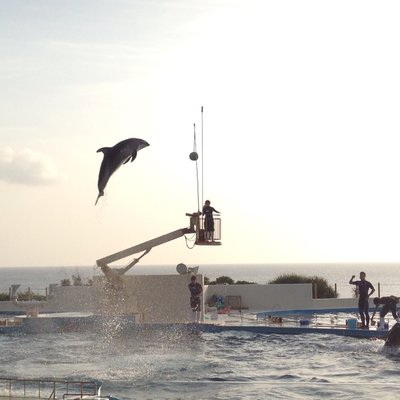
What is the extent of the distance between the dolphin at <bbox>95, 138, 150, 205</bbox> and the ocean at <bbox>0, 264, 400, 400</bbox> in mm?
4095

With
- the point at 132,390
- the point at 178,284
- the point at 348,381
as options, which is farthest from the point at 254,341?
the point at 132,390

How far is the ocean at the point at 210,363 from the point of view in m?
13.7

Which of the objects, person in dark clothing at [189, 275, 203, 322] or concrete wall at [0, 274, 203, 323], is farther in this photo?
concrete wall at [0, 274, 203, 323]

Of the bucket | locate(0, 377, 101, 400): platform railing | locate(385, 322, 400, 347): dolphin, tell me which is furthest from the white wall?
locate(0, 377, 101, 400): platform railing

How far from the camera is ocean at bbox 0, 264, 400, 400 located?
1366cm

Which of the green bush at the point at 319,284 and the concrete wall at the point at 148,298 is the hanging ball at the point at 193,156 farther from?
the green bush at the point at 319,284

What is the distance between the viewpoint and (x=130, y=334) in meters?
22.0

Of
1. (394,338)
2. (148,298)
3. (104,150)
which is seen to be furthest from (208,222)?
(394,338)

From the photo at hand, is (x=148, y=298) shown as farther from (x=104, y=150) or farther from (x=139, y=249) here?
(x=104, y=150)

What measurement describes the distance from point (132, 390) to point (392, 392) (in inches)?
174

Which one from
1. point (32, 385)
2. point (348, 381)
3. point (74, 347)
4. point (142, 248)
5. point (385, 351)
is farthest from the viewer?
point (142, 248)

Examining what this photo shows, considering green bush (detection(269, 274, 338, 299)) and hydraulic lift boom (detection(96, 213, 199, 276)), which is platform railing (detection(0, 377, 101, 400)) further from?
green bush (detection(269, 274, 338, 299))

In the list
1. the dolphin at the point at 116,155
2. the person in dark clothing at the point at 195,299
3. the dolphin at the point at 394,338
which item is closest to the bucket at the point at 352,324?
the dolphin at the point at 394,338

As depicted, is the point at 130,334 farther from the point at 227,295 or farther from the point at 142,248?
the point at 227,295
